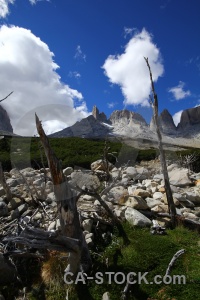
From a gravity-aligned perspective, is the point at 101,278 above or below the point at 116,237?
below

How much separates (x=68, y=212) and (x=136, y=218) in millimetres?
3391

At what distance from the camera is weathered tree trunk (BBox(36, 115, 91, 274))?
6.42 metres

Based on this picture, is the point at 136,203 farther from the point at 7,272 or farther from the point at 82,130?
the point at 7,272

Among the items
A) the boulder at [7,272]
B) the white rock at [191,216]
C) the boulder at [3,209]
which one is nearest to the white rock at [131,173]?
the white rock at [191,216]

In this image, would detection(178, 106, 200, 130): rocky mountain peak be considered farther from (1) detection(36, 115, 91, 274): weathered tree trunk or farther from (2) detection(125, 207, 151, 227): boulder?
(1) detection(36, 115, 91, 274): weathered tree trunk

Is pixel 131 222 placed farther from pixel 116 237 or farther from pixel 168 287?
pixel 168 287

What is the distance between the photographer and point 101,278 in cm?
654

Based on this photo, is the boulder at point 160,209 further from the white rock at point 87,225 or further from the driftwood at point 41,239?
the driftwood at point 41,239

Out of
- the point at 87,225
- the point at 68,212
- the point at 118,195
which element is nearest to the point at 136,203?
the point at 118,195

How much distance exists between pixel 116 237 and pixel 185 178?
26.9 feet

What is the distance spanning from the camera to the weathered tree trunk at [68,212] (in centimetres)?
642

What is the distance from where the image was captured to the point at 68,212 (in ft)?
22.1

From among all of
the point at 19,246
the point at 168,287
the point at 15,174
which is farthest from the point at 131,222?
the point at 15,174

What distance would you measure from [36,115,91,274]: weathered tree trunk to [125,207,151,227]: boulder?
2.68 meters
